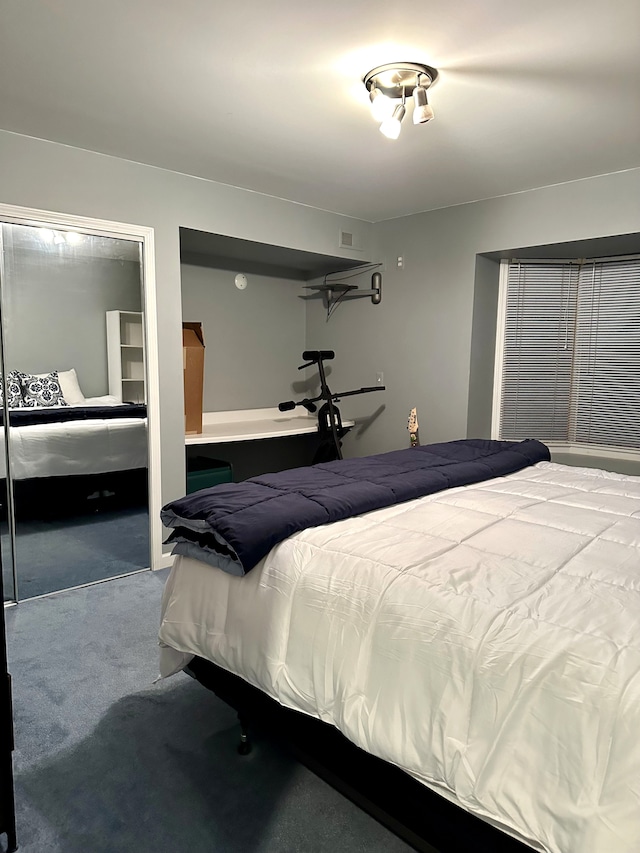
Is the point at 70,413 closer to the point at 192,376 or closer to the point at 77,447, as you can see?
the point at 77,447

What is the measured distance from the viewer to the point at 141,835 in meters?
1.62

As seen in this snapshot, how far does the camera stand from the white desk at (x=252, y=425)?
396 cm

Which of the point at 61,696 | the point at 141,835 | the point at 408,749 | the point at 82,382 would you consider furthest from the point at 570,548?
the point at 82,382

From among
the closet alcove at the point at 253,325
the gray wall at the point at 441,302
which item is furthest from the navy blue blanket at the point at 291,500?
the closet alcove at the point at 253,325

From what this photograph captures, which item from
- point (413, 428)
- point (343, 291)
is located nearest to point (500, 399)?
point (413, 428)

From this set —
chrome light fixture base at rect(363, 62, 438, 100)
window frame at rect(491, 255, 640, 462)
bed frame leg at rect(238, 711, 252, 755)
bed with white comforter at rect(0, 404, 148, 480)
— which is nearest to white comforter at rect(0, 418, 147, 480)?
bed with white comforter at rect(0, 404, 148, 480)

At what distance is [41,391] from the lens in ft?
10.2

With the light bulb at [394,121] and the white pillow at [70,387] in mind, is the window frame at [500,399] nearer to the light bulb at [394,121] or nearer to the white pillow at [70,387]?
the light bulb at [394,121]

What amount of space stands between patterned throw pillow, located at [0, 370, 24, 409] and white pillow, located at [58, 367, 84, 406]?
21 centimetres

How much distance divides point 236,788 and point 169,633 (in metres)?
0.52

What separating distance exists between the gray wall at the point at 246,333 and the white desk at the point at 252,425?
74 millimetres

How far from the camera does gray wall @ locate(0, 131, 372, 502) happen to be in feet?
9.86

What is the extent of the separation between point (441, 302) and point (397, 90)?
2.04 m

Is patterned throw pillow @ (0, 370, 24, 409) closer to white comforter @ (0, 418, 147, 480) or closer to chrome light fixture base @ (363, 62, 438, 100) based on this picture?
white comforter @ (0, 418, 147, 480)
